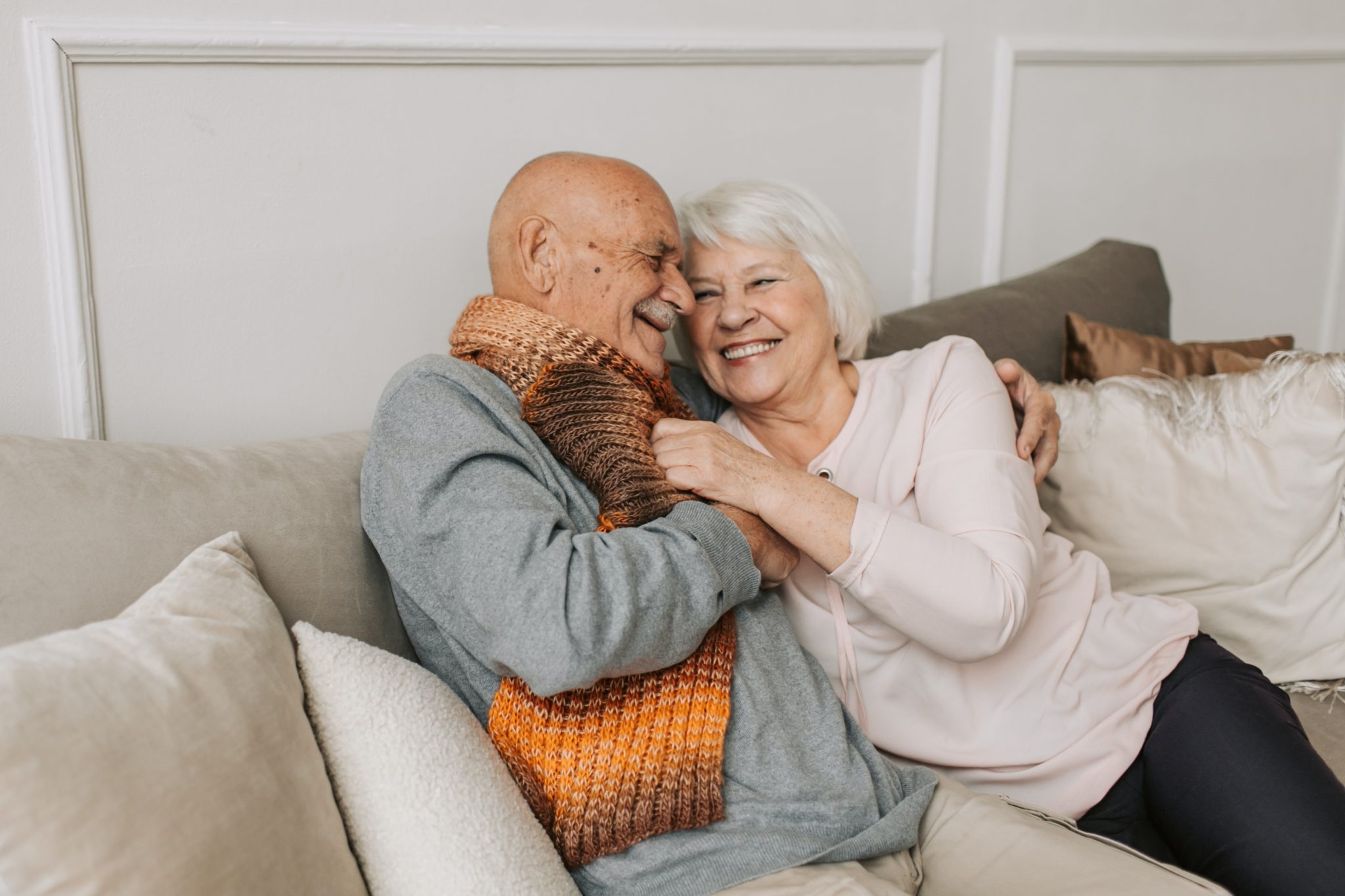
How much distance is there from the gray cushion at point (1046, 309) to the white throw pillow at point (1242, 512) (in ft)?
0.98

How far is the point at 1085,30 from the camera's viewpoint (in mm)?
2561

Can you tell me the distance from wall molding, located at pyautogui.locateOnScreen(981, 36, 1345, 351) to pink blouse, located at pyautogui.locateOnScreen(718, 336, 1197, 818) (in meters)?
1.07

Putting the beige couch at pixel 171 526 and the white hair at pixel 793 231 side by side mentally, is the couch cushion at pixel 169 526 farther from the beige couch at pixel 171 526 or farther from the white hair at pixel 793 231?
the white hair at pixel 793 231

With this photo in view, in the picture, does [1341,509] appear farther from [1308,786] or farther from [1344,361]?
[1308,786]

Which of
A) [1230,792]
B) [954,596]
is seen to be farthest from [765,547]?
[1230,792]

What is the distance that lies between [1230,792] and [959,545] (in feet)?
1.58

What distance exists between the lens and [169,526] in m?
1.12

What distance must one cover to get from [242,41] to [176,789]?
101 cm

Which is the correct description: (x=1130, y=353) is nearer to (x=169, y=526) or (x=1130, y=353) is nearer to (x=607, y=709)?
(x=607, y=709)

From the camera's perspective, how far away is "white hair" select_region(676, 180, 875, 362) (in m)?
1.61

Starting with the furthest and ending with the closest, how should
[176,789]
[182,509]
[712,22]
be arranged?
[712,22] < [182,509] < [176,789]

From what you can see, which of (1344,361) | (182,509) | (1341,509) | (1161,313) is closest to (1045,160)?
(1161,313)

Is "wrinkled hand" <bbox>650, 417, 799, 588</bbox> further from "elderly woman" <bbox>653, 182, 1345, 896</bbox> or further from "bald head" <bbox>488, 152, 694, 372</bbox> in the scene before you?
"bald head" <bbox>488, 152, 694, 372</bbox>

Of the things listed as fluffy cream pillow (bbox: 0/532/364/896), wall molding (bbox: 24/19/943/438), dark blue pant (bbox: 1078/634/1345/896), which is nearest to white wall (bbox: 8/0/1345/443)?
wall molding (bbox: 24/19/943/438)
